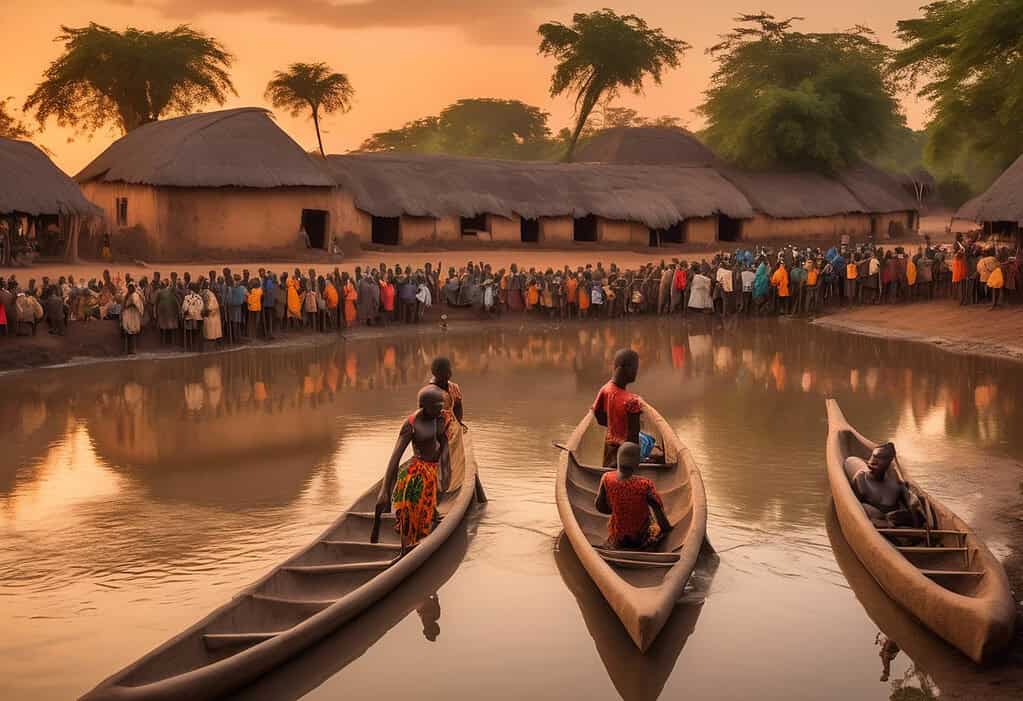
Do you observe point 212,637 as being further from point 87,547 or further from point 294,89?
point 294,89

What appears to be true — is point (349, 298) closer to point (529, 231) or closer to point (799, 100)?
point (529, 231)

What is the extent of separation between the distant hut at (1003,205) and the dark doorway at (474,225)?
1399 cm

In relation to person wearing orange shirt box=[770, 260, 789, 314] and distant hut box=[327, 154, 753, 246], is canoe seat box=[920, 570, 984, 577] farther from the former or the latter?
distant hut box=[327, 154, 753, 246]

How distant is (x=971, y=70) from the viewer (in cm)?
2570

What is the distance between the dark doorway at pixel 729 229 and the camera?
39656 millimetres

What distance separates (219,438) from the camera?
14.9 metres

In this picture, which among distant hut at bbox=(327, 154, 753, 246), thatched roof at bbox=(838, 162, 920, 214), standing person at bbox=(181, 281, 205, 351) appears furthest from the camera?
thatched roof at bbox=(838, 162, 920, 214)

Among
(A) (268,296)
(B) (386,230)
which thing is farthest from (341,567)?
(B) (386,230)

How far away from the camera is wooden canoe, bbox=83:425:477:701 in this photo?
6.23 m

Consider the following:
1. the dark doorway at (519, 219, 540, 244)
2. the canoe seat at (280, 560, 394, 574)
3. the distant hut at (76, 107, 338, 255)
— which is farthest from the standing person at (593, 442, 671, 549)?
the dark doorway at (519, 219, 540, 244)

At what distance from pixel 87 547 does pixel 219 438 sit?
4.75 meters

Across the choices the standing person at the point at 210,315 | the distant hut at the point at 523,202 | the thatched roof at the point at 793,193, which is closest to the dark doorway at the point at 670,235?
the distant hut at the point at 523,202

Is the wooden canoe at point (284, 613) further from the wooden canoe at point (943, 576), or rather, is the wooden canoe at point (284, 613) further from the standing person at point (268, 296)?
the standing person at point (268, 296)

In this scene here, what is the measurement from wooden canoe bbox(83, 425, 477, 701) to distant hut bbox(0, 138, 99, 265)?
19640 millimetres
